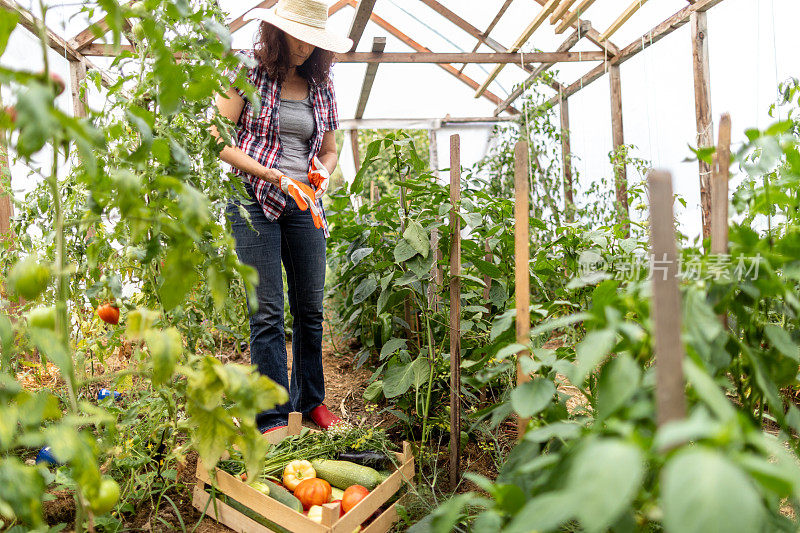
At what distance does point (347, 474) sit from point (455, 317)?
504mm

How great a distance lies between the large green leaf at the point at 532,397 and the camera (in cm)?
80

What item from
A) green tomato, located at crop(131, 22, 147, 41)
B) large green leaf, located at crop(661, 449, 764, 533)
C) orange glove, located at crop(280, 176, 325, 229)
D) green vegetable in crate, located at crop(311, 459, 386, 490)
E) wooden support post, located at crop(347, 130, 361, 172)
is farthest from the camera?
wooden support post, located at crop(347, 130, 361, 172)

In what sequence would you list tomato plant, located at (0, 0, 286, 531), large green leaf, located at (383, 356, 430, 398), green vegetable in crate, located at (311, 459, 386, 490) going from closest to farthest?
tomato plant, located at (0, 0, 286, 531)
green vegetable in crate, located at (311, 459, 386, 490)
large green leaf, located at (383, 356, 430, 398)

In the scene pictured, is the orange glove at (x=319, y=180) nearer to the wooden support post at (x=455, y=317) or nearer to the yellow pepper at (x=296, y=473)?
the wooden support post at (x=455, y=317)

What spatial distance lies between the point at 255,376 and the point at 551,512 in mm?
589

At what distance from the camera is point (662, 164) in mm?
4082

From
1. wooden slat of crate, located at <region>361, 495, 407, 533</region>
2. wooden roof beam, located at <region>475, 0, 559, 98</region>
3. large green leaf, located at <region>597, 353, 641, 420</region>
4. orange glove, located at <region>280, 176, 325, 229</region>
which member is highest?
wooden roof beam, located at <region>475, 0, 559, 98</region>

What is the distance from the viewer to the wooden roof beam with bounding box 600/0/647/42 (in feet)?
12.8

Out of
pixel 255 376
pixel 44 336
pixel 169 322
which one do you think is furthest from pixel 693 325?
pixel 169 322

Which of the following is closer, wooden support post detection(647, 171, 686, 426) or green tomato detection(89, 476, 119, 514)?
wooden support post detection(647, 171, 686, 426)

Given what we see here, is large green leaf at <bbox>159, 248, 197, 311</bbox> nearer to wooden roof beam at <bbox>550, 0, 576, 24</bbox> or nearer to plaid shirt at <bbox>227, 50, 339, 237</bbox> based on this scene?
plaid shirt at <bbox>227, 50, 339, 237</bbox>

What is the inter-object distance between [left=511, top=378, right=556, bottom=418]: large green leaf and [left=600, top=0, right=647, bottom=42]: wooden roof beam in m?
3.77

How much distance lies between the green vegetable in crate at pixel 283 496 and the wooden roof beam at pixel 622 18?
3.80m

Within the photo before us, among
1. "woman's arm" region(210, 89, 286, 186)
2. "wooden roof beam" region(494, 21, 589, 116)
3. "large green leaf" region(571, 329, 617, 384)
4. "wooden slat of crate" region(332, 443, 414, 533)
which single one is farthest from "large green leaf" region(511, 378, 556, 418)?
"wooden roof beam" region(494, 21, 589, 116)
